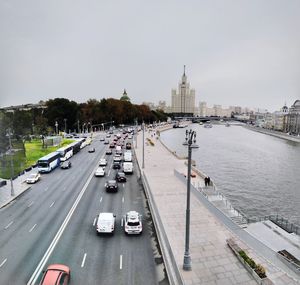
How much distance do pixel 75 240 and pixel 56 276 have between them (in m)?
5.88

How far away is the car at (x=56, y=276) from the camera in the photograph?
40.0 ft

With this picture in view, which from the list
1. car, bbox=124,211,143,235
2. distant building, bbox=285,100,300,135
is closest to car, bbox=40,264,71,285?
car, bbox=124,211,143,235

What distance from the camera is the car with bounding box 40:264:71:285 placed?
40.0 ft

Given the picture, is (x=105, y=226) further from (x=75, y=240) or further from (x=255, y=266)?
(x=255, y=266)

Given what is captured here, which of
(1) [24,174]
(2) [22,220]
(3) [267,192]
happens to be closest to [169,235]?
(2) [22,220]

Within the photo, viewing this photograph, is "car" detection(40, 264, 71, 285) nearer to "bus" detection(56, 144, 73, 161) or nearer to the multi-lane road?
the multi-lane road

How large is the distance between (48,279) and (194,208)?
14233 mm

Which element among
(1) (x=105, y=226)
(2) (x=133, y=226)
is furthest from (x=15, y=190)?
(2) (x=133, y=226)

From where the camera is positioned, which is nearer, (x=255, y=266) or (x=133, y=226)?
(x=255, y=266)

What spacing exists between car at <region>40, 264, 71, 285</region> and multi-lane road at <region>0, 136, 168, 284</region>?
103 cm

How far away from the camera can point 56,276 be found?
12.5 metres

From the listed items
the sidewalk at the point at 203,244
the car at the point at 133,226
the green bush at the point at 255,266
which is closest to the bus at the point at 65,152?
the sidewalk at the point at 203,244

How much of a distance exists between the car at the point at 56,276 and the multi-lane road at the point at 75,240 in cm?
103

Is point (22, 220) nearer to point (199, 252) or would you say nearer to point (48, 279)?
point (48, 279)
